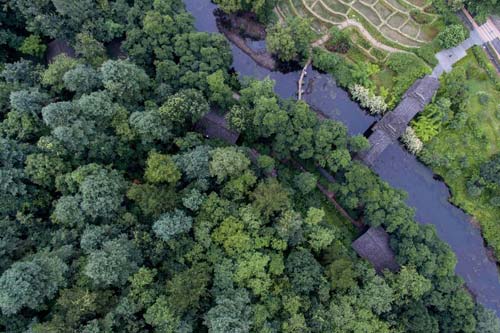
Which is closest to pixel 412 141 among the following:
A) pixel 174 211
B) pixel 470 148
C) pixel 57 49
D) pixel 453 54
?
pixel 470 148

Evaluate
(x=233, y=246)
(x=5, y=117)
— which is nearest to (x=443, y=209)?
(x=233, y=246)

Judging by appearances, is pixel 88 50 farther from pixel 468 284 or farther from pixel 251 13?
pixel 468 284

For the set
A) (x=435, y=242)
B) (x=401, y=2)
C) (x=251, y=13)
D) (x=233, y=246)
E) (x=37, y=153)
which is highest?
(x=401, y=2)

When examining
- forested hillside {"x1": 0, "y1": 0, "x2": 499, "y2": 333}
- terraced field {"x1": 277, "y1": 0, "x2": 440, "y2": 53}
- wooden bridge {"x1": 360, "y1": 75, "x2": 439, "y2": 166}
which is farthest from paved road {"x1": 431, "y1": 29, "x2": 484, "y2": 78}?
forested hillside {"x1": 0, "y1": 0, "x2": 499, "y2": 333}

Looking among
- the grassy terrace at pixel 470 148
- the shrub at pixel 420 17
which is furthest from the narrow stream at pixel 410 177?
the shrub at pixel 420 17

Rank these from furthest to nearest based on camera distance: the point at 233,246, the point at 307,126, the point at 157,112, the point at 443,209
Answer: the point at 443,209 → the point at 307,126 → the point at 157,112 → the point at 233,246
